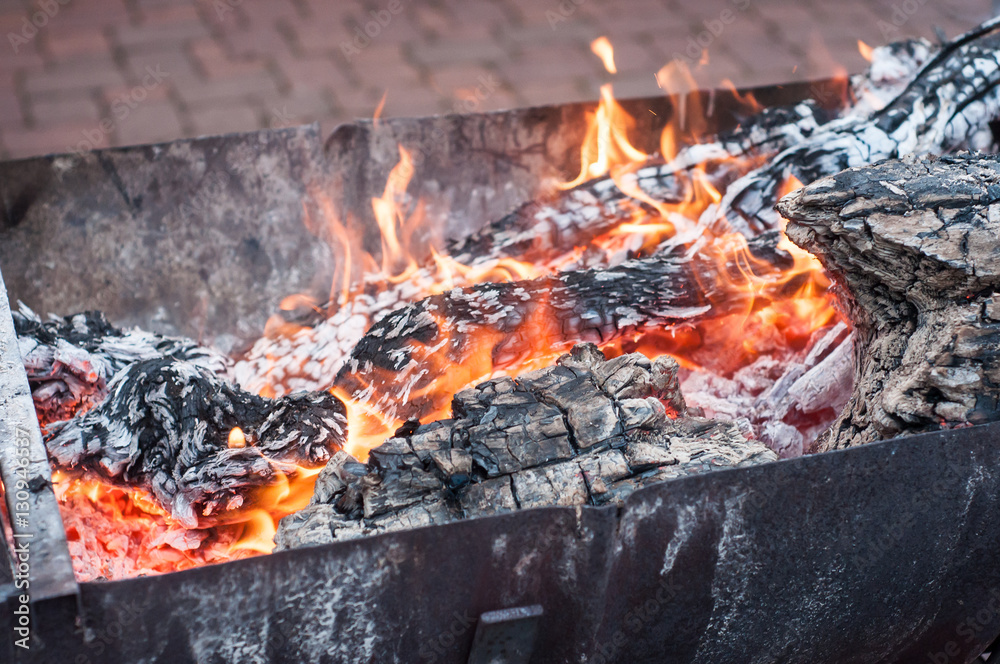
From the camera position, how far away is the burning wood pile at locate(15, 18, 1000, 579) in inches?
68.9

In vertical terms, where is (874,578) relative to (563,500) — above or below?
below

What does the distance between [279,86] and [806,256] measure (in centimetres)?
288

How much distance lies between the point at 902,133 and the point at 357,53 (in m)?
2.88

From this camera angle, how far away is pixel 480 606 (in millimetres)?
1455

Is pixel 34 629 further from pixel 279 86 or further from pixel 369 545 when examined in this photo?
pixel 279 86

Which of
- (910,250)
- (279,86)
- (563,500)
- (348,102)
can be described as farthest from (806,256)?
(279,86)

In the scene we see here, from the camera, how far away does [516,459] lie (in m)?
1.70

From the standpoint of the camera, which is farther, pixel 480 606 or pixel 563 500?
pixel 563 500

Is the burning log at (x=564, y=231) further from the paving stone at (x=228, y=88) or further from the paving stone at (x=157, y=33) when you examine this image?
the paving stone at (x=157, y=33)

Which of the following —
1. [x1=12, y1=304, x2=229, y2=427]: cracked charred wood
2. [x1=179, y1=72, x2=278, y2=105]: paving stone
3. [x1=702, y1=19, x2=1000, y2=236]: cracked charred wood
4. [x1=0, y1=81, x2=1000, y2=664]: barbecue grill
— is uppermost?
[x1=179, y1=72, x2=278, y2=105]: paving stone

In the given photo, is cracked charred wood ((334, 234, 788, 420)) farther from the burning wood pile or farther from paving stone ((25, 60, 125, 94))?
paving stone ((25, 60, 125, 94))

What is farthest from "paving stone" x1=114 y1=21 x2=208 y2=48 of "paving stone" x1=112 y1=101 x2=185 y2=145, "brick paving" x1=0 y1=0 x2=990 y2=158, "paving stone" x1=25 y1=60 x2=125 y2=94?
"paving stone" x1=112 y1=101 x2=185 y2=145

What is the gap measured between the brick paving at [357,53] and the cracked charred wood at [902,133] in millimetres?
1446

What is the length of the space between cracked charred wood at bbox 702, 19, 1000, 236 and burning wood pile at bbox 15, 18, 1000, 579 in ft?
0.04
